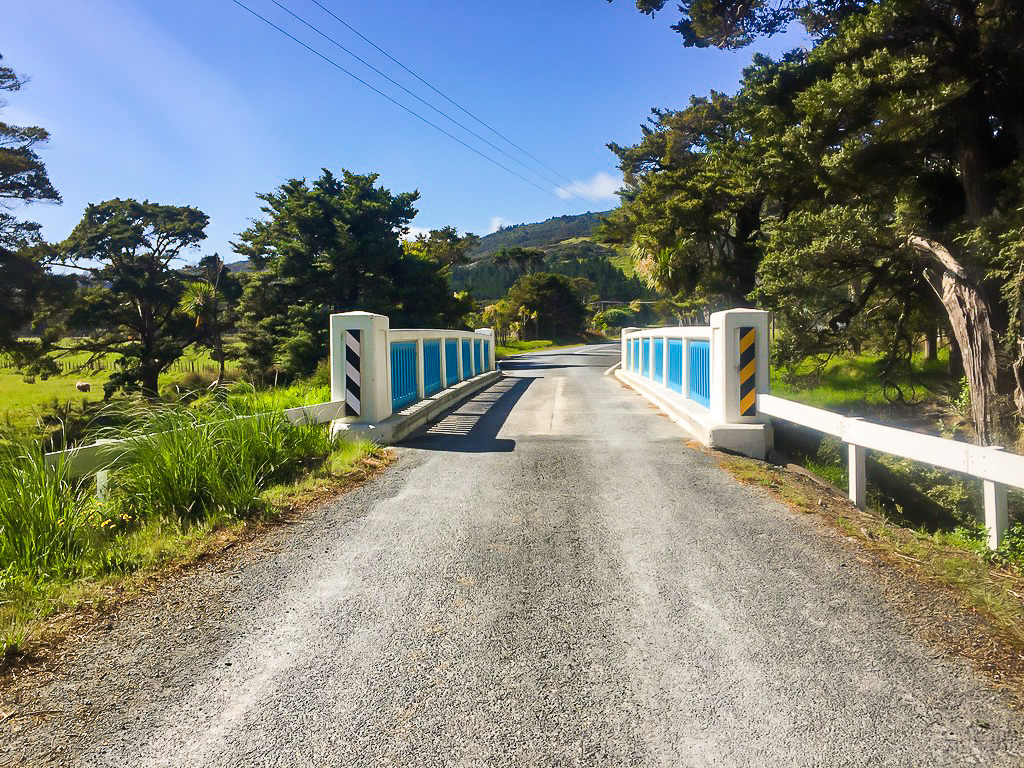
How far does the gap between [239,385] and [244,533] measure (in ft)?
10.2

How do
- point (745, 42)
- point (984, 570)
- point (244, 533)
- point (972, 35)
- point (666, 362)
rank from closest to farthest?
point (984, 570) → point (244, 533) → point (972, 35) → point (666, 362) → point (745, 42)

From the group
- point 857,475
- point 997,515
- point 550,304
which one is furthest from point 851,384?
point 550,304

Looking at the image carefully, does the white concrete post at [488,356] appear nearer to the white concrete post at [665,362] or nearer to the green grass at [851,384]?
the green grass at [851,384]

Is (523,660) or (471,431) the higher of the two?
(471,431)

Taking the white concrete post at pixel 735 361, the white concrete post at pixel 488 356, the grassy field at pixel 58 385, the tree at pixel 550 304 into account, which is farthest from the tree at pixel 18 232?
the tree at pixel 550 304

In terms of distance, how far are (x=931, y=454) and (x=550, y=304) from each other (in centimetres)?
7344

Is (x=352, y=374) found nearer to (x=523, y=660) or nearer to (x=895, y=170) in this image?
(x=523, y=660)

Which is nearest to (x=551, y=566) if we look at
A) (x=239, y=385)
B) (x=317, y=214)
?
(x=239, y=385)

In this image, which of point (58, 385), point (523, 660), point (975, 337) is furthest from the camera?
point (58, 385)

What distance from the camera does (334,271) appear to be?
31203 millimetres

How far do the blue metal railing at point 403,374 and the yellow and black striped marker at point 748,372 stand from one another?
4.64m

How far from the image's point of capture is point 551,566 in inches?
168

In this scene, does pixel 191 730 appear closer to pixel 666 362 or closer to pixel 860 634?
pixel 860 634

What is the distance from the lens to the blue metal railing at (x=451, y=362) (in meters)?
14.8
